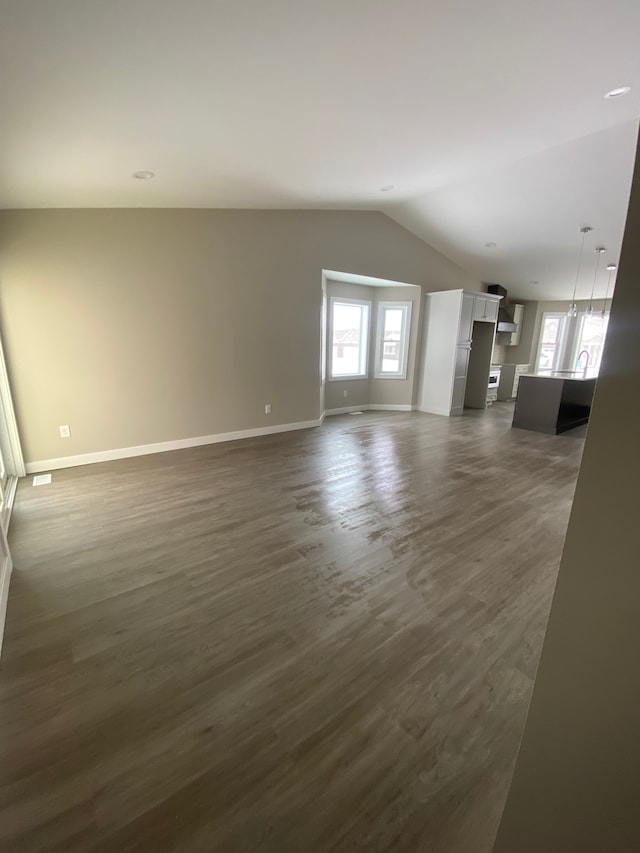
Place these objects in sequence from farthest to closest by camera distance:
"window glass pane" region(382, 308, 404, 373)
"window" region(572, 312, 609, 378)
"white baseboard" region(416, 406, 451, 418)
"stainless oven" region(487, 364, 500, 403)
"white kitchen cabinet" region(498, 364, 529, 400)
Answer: "window" region(572, 312, 609, 378) < "white kitchen cabinet" region(498, 364, 529, 400) < "stainless oven" region(487, 364, 500, 403) < "window glass pane" region(382, 308, 404, 373) < "white baseboard" region(416, 406, 451, 418)

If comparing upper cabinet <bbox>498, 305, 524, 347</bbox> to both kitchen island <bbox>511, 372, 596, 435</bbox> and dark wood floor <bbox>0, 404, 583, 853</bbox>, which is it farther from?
dark wood floor <bbox>0, 404, 583, 853</bbox>

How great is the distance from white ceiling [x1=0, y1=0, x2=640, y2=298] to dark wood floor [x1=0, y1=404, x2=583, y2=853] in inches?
99.4


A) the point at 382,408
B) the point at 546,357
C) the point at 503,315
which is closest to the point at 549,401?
the point at 382,408

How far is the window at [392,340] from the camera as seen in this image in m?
6.91

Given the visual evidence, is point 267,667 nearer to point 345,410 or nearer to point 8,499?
point 8,499

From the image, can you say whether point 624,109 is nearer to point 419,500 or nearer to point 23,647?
point 419,500

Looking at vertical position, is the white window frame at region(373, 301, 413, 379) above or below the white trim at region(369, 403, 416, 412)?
above

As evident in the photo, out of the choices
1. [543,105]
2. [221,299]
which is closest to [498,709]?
[543,105]

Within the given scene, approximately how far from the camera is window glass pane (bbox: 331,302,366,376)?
6.52 metres

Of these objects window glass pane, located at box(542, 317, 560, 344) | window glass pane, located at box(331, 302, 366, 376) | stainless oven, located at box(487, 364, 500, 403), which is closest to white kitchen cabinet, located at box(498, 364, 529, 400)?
stainless oven, located at box(487, 364, 500, 403)

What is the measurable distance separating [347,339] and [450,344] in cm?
189

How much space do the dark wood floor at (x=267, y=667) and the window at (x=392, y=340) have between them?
4.21 m

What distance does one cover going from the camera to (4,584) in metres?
1.99

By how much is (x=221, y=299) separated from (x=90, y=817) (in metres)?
4.46
